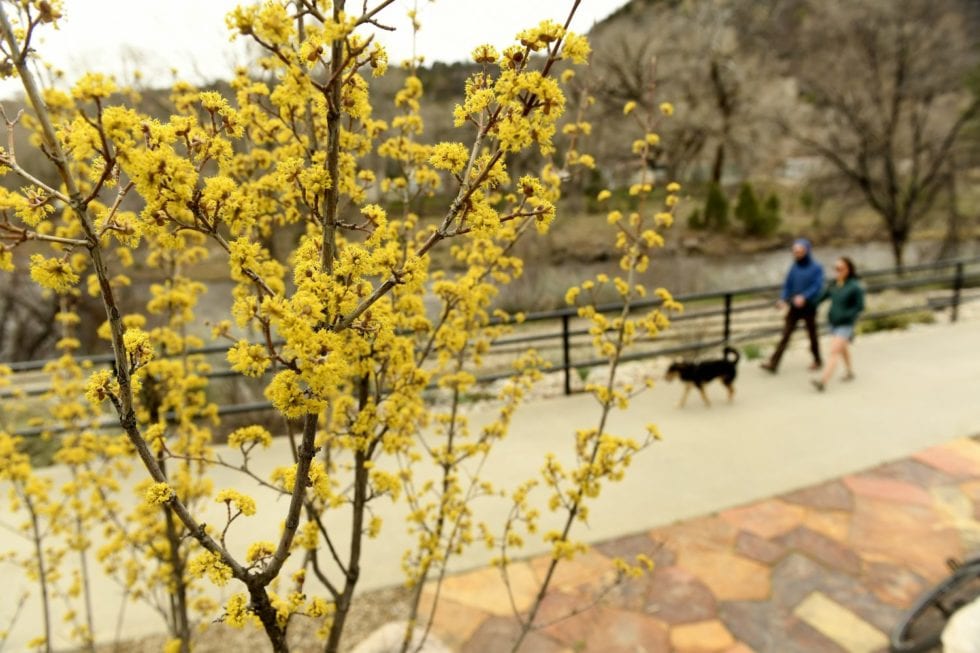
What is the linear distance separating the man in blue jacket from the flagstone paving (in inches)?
104

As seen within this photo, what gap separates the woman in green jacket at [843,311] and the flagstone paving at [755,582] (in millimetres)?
2059

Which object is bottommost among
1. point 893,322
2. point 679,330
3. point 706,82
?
point 679,330

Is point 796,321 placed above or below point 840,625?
above

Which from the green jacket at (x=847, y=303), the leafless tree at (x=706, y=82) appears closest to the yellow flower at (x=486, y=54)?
the green jacket at (x=847, y=303)

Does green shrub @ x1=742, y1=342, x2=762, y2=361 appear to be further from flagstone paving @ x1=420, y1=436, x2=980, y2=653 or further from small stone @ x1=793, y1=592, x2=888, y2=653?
small stone @ x1=793, y1=592, x2=888, y2=653

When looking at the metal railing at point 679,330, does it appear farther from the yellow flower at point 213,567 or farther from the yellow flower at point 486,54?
the yellow flower at point 213,567

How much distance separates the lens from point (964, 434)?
5133 mm

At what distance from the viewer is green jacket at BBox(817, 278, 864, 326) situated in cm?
632

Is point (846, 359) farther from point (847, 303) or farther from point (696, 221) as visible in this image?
point (696, 221)

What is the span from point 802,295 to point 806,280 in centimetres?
20

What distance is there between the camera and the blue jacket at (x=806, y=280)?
21.7 feet

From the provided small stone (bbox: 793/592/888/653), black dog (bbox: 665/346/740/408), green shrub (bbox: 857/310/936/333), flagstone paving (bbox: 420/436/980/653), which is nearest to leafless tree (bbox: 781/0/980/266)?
green shrub (bbox: 857/310/936/333)

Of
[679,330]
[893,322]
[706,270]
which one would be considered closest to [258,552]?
[893,322]

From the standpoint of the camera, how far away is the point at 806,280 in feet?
22.0
